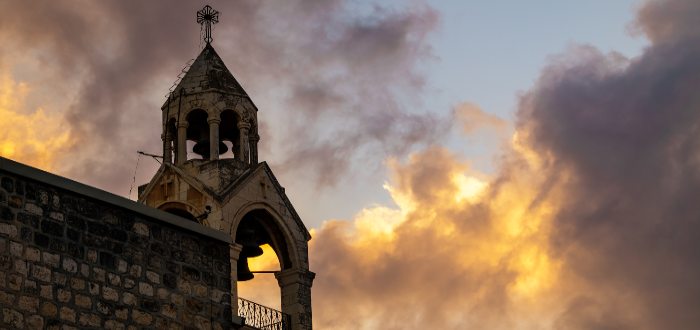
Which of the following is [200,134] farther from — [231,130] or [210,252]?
[210,252]

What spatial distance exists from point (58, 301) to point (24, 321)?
1.42 feet

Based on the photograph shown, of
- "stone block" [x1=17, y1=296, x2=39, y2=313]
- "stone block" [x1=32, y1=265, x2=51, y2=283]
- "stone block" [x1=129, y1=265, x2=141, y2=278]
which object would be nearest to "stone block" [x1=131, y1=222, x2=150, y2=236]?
"stone block" [x1=129, y1=265, x2=141, y2=278]

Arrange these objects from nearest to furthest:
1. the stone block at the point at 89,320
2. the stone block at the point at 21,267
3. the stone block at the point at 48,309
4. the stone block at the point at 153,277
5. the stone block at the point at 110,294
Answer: the stone block at the point at 21,267 < the stone block at the point at 48,309 < the stone block at the point at 89,320 < the stone block at the point at 110,294 < the stone block at the point at 153,277

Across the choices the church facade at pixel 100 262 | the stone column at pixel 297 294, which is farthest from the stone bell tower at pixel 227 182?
the church facade at pixel 100 262

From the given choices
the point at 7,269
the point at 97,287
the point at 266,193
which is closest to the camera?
the point at 7,269

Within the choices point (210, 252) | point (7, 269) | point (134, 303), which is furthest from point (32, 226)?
point (210, 252)

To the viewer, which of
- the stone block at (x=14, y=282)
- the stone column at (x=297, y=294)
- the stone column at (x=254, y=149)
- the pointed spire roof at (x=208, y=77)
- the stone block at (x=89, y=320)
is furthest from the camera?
the pointed spire roof at (x=208, y=77)

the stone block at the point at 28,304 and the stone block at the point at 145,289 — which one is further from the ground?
the stone block at the point at 145,289

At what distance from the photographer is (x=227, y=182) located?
23625 millimetres

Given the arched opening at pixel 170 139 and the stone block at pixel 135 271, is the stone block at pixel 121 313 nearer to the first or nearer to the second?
the stone block at pixel 135 271

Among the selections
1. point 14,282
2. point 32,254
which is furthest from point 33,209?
point 14,282

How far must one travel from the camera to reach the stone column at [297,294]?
2350 centimetres

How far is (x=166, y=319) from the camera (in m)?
12.2

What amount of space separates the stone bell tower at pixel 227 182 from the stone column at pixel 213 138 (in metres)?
0.02
